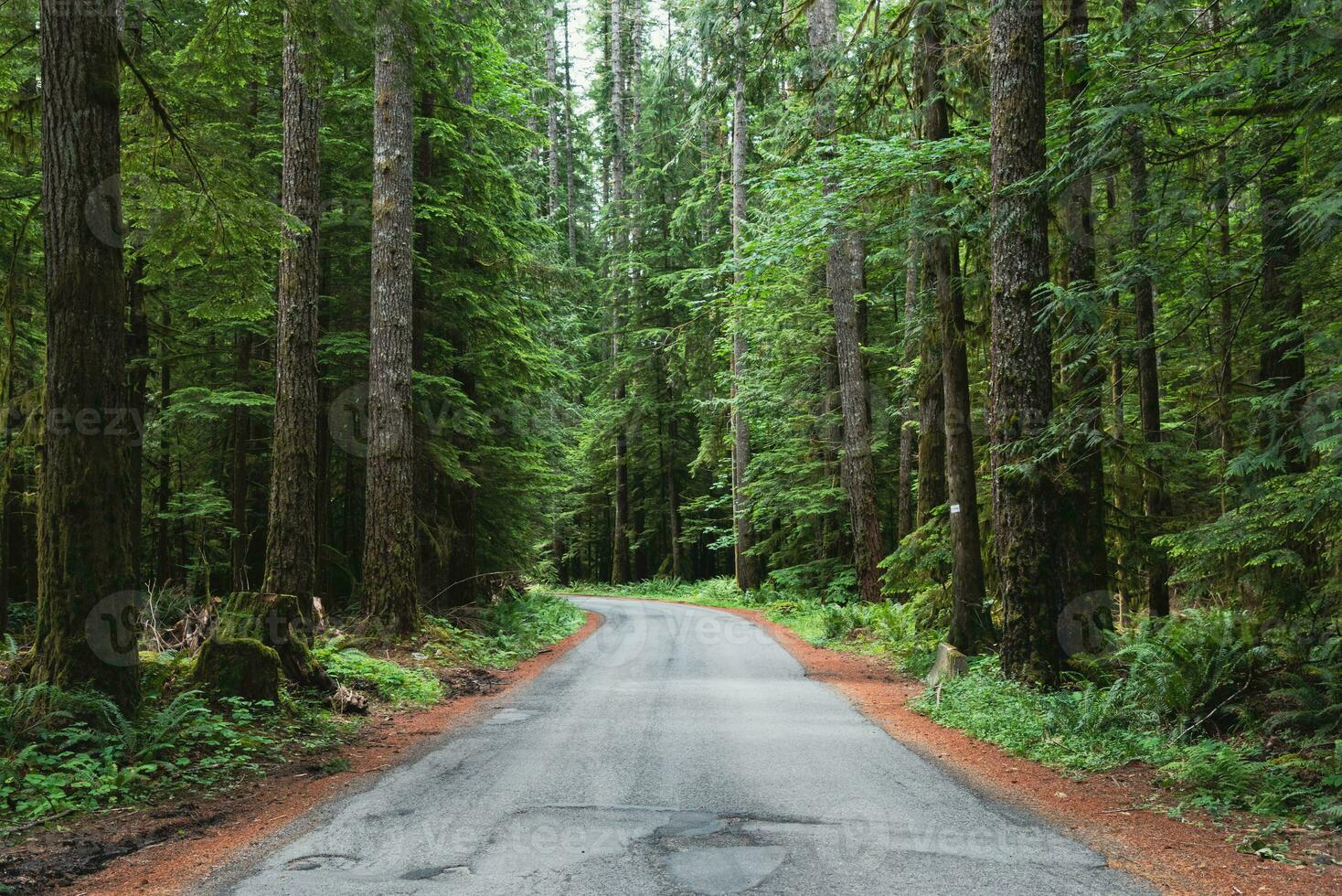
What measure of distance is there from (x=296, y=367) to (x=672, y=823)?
30.5 ft

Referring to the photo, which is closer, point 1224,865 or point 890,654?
point 1224,865

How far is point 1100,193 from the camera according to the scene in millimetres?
15586

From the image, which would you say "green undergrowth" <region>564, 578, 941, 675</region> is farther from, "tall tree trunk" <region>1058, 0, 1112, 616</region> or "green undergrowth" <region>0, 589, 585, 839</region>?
"green undergrowth" <region>0, 589, 585, 839</region>

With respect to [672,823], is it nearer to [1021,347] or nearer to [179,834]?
[179,834]

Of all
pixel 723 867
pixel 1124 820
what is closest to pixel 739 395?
pixel 1124 820

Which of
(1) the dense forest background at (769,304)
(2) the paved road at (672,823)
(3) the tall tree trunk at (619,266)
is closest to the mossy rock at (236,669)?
(1) the dense forest background at (769,304)

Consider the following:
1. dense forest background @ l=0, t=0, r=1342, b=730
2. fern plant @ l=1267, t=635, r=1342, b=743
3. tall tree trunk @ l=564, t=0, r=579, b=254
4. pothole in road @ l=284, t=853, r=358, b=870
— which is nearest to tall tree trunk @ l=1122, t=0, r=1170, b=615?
dense forest background @ l=0, t=0, r=1342, b=730

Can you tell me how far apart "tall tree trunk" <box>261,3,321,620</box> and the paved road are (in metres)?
4.48

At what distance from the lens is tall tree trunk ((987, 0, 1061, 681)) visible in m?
9.14

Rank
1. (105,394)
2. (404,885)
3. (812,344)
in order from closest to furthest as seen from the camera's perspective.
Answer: (404,885) → (105,394) → (812,344)

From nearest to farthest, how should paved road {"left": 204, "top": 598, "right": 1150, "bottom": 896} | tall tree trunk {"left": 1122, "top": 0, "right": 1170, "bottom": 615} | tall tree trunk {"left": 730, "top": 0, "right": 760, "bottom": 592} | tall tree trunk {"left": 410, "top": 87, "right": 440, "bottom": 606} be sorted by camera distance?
paved road {"left": 204, "top": 598, "right": 1150, "bottom": 896}
tall tree trunk {"left": 1122, "top": 0, "right": 1170, "bottom": 615}
tall tree trunk {"left": 410, "top": 87, "right": 440, "bottom": 606}
tall tree trunk {"left": 730, "top": 0, "right": 760, "bottom": 592}

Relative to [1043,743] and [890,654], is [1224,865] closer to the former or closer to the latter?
[1043,743]

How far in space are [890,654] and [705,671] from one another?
11.3 ft

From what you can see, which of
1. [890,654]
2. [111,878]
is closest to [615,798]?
[111,878]
